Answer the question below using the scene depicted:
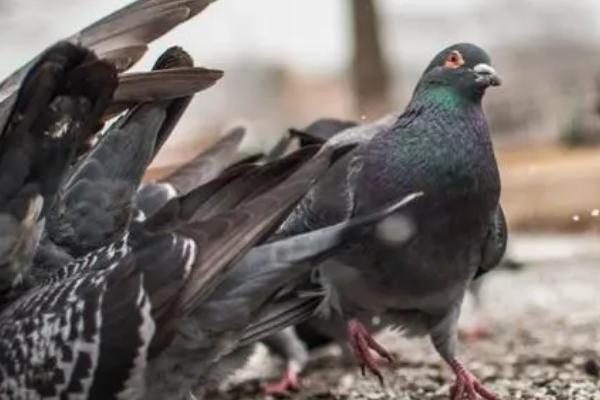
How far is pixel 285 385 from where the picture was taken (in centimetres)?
709

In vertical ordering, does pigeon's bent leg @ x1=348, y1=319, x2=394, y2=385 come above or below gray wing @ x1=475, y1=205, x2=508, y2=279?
below

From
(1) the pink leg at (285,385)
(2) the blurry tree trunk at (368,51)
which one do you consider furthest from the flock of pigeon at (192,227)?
(2) the blurry tree trunk at (368,51)

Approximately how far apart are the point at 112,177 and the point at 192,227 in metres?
1.21

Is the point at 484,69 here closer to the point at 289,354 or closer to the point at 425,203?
the point at 425,203

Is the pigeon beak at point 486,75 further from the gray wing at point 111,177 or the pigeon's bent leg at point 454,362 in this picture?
the gray wing at point 111,177

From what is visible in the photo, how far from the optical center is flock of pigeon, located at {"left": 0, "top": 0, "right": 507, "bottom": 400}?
4605mm

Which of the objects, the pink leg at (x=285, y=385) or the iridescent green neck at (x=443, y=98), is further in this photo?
the pink leg at (x=285, y=385)

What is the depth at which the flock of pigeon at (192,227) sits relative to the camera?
4605 mm

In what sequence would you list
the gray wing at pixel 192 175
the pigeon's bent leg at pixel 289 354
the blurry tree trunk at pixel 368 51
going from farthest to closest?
1. the blurry tree trunk at pixel 368 51
2. the pigeon's bent leg at pixel 289 354
3. the gray wing at pixel 192 175

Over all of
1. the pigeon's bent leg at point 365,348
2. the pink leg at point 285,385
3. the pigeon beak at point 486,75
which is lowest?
the pink leg at point 285,385

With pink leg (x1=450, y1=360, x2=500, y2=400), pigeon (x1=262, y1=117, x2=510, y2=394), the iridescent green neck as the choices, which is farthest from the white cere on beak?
pink leg (x1=450, y1=360, x2=500, y2=400)

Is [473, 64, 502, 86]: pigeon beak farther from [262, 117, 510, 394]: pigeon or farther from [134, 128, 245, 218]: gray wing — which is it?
[134, 128, 245, 218]: gray wing

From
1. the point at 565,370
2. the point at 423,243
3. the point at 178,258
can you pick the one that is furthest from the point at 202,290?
the point at 565,370

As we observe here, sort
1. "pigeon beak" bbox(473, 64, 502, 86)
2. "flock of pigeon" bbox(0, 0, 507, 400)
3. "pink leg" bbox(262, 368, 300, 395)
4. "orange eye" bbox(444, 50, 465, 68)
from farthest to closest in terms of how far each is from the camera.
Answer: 1. "pink leg" bbox(262, 368, 300, 395)
2. "orange eye" bbox(444, 50, 465, 68)
3. "pigeon beak" bbox(473, 64, 502, 86)
4. "flock of pigeon" bbox(0, 0, 507, 400)
